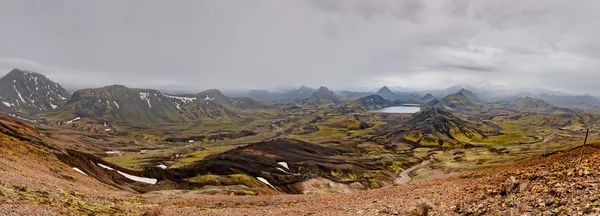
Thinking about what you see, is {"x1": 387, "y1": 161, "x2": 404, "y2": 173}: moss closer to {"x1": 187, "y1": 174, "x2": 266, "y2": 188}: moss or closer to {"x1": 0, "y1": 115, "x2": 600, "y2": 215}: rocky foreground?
{"x1": 187, "y1": 174, "x2": 266, "y2": 188}: moss

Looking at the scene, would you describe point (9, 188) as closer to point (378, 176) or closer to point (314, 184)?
point (314, 184)

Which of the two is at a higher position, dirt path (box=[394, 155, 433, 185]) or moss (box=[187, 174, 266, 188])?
moss (box=[187, 174, 266, 188])

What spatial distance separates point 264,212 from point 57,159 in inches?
2066

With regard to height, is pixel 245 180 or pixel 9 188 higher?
pixel 9 188

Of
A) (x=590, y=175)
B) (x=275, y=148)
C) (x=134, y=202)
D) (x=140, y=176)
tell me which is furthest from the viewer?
(x=275, y=148)

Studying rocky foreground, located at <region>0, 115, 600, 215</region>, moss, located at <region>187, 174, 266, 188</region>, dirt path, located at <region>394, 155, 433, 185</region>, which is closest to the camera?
rocky foreground, located at <region>0, 115, 600, 215</region>

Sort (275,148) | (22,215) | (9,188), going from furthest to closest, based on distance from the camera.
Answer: (275,148) → (9,188) → (22,215)

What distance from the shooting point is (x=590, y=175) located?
19828 millimetres

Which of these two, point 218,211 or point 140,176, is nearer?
point 218,211

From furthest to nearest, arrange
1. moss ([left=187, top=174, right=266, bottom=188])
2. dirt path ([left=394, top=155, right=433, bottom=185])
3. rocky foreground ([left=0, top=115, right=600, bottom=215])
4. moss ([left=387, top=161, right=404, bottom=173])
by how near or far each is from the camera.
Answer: moss ([left=387, top=161, right=404, bottom=173]), dirt path ([left=394, top=155, right=433, bottom=185]), moss ([left=187, top=174, right=266, bottom=188]), rocky foreground ([left=0, top=115, right=600, bottom=215])

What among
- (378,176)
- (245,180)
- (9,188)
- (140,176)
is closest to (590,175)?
(9,188)

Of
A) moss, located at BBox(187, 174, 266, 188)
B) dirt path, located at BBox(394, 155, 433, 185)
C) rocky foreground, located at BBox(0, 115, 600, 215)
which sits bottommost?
dirt path, located at BBox(394, 155, 433, 185)

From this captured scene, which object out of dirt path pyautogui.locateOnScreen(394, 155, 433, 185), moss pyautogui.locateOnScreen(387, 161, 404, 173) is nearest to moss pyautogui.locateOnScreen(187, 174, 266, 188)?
dirt path pyautogui.locateOnScreen(394, 155, 433, 185)

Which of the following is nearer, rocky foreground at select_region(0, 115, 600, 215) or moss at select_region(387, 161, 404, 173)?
rocky foreground at select_region(0, 115, 600, 215)
